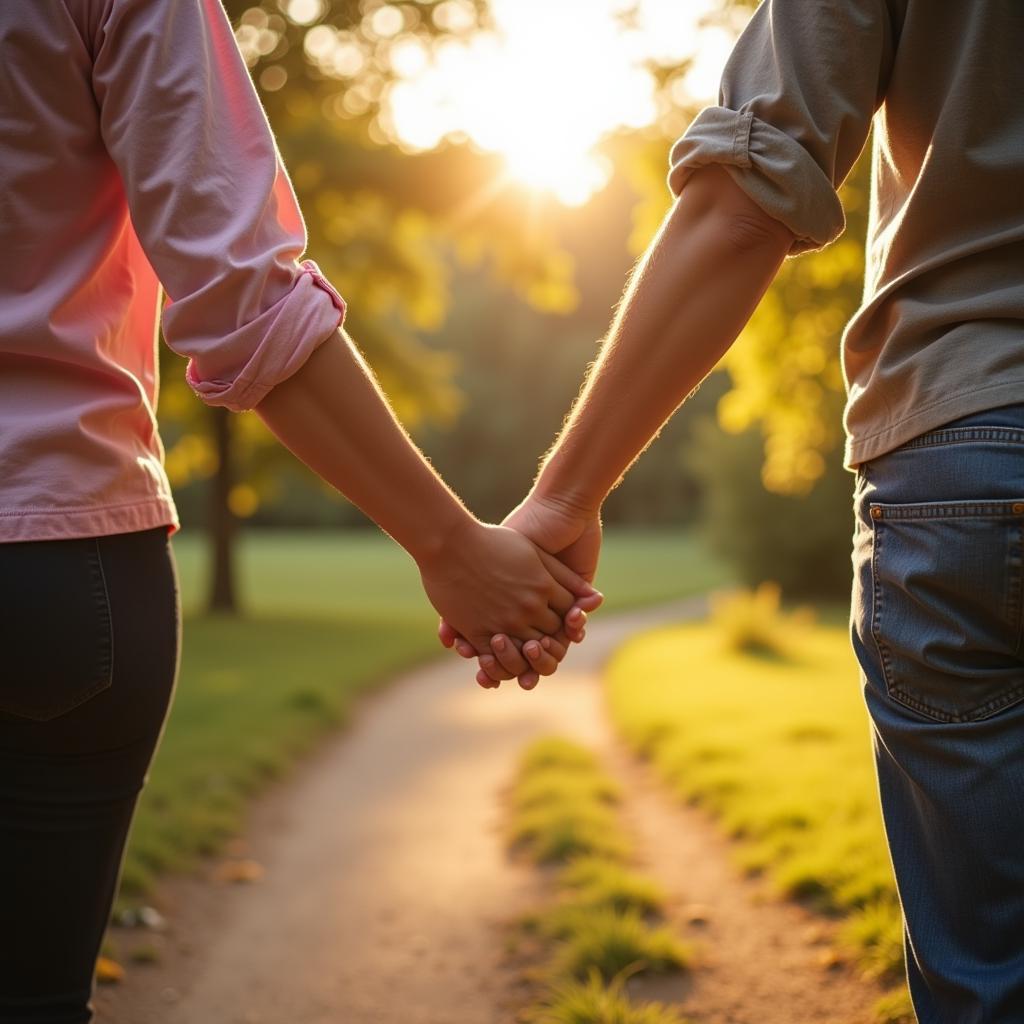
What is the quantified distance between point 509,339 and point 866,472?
5232cm

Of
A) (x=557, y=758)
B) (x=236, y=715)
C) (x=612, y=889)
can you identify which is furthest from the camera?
(x=236, y=715)

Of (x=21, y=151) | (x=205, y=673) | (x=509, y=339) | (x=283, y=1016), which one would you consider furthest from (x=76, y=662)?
(x=509, y=339)

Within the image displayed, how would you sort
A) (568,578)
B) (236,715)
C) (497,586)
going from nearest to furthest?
(497,586)
(568,578)
(236,715)

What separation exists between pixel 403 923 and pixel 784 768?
2528 millimetres

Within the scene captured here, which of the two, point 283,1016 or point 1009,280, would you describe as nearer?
point 1009,280

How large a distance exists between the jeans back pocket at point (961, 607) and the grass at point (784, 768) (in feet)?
7.23

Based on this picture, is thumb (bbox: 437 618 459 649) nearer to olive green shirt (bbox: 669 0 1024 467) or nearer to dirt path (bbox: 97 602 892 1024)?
olive green shirt (bbox: 669 0 1024 467)

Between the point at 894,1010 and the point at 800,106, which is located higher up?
the point at 800,106

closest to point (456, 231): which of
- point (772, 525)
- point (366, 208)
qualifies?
point (366, 208)

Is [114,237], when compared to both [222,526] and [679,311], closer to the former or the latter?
[679,311]

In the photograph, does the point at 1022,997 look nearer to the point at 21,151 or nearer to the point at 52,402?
the point at 52,402

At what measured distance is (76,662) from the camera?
1479 millimetres

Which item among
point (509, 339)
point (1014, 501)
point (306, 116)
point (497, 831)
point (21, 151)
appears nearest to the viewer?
point (1014, 501)

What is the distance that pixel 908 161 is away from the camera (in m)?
1.43
